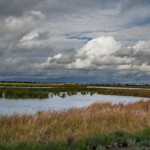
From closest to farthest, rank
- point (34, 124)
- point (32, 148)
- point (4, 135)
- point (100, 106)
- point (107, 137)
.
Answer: point (32, 148), point (107, 137), point (4, 135), point (34, 124), point (100, 106)

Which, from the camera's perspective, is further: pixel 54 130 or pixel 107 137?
pixel 54 130

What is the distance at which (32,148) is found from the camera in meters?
11.8

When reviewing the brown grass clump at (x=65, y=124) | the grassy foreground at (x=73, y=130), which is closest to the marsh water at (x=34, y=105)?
the brown grass clump at (x=65, y=124)

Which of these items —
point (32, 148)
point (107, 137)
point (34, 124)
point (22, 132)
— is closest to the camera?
point (32, 148)

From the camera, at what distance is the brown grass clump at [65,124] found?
16.0 metres

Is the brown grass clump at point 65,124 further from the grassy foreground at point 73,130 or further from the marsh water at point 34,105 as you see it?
the marsh water at point 34,105

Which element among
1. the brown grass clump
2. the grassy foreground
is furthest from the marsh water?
the grassy foreground

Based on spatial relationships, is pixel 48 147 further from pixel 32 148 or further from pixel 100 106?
pixel 100 106

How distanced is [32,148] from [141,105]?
23.4 meters

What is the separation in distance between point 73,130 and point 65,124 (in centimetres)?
131

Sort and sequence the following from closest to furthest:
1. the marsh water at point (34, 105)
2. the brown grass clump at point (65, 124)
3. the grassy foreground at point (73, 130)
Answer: the grassy foreground at point (73, 130) < the brown grass clump at point (65, 124) < the marsh water at point (34, 105)

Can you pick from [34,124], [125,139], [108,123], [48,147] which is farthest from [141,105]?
[48,147]

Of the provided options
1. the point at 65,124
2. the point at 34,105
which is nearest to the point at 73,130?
the point at 65,124

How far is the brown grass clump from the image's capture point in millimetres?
15961
